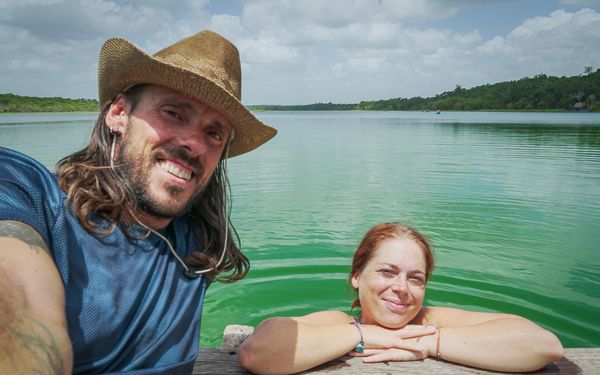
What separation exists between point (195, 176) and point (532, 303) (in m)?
5.17

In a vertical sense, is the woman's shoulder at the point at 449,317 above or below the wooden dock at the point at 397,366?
above

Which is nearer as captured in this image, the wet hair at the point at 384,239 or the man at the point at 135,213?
the man at the point at 135,213

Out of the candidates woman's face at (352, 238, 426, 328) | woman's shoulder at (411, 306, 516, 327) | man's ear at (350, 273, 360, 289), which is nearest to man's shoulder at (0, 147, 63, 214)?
woman's face at (352, 238, 426, 328)

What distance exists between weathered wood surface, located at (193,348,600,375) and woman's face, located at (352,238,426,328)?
0.31 metres

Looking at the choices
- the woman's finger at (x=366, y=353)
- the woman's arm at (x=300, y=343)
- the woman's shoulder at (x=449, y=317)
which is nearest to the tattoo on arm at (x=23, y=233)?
the woman's arm at (x=300, y=343)

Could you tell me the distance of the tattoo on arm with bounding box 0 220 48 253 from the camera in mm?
1419

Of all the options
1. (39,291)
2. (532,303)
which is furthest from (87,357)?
(532,303)

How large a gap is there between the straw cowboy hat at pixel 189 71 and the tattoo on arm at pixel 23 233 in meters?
0.93

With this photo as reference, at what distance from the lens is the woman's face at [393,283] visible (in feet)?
9.16

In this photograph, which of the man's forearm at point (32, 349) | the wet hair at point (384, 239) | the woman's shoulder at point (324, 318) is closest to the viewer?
the man's forearm at point (32, 349)

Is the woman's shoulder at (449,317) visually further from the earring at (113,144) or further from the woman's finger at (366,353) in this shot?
the earring at (113,144)

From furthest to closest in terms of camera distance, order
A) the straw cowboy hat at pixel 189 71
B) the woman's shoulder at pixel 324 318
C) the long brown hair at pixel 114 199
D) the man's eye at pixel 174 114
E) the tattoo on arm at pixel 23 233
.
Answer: the woman's shoulder at pixel 324 318
the man's eye at pixel 174 114
the straw cowboy hat at pixel 189 71
the long brown hair at pixel 114 199
the tattoo on arm at pixel 23 233

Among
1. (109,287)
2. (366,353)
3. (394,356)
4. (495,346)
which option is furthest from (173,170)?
(495,346)

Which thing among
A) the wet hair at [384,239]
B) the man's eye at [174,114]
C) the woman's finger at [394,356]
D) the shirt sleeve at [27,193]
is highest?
the man's eye at [174,114]
